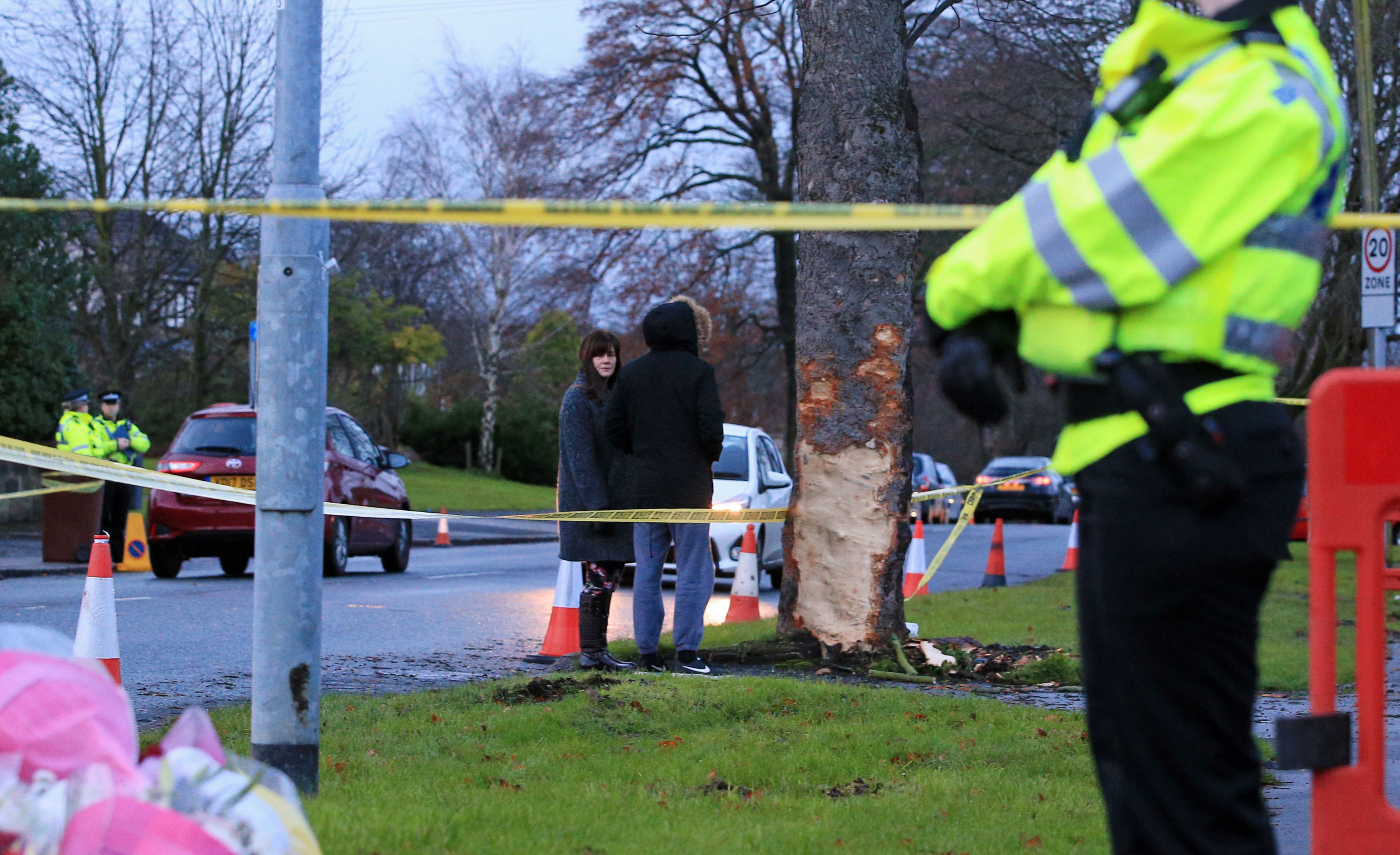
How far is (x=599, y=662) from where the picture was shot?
7.43 metres

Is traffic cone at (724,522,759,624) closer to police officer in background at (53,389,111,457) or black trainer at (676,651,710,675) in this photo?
black trainer at (676,651,710,675)

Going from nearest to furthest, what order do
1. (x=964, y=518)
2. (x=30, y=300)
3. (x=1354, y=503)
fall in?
(x=1354, y=503) < (x=964, y=518) < (x=30, y=300)

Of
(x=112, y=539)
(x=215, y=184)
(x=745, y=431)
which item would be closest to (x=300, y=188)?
(x=745, y=431)

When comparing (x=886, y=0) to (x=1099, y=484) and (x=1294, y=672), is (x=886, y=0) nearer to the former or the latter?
(x=1294, y=672)

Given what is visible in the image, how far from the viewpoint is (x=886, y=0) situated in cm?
752

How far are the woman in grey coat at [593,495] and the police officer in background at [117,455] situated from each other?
858 cm

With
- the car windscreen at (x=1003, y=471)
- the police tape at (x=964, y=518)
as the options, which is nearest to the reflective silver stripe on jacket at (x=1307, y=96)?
the police tape at (x=964, y=518)

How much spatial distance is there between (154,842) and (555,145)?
1013 inches

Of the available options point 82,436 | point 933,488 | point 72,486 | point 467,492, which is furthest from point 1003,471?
point 72,486

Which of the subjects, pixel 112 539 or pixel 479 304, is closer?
pixel 112 539

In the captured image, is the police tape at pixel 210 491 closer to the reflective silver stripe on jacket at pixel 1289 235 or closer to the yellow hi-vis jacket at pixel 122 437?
the reflective silver stripe on jacket at pixel 1289 235

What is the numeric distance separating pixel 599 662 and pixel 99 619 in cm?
260

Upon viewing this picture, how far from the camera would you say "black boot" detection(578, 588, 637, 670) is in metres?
7.48

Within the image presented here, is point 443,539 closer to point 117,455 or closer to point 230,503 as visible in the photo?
point 117,455
